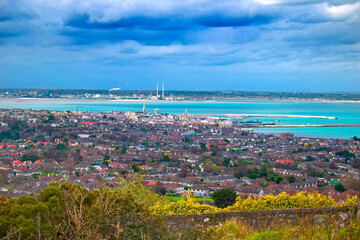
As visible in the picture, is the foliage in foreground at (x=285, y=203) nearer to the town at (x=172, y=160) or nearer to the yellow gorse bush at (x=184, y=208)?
the yellow gorse bush at (x=184, y=208)

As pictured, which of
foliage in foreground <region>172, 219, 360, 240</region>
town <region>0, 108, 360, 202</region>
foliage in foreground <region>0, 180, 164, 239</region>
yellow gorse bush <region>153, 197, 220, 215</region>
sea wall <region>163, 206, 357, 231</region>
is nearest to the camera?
foliage in foreground <region>172, 219, 360, 240</region>

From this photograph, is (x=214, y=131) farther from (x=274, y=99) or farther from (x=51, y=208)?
(x=274, y=99)

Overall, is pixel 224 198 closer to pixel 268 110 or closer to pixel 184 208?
pixel 184 208

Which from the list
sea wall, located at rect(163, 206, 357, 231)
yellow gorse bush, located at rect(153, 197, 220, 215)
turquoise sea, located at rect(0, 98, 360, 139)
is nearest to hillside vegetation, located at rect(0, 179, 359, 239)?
sea wall, located at rect(163, 206, 357, 231)

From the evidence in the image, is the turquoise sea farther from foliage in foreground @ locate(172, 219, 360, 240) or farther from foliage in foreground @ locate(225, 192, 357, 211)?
foliage in foreground @ locate(172, 219, 360, 240)

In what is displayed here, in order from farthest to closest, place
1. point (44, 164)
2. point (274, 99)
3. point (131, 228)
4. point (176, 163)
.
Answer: point (274, 99)
point (176, 163)
point (44, 164)
point (131, 228)

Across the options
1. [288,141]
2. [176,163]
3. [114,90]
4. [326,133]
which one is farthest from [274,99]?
[176,163]

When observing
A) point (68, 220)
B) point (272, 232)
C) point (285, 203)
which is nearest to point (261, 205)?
point (285, 203)

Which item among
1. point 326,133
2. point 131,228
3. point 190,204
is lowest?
point 326,133
